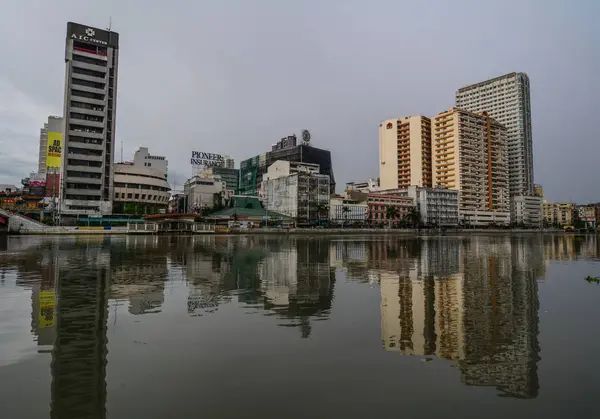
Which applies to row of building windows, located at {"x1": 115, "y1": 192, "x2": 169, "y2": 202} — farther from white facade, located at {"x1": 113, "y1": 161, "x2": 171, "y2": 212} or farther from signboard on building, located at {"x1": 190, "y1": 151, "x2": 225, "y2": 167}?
signboard on building, located at {"x1": 190, "y1": 151, "x2": 225, "y2": 167}

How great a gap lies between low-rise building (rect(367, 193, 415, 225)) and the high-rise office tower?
92.4 metres

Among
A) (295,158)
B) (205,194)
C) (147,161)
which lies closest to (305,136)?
(295,158)

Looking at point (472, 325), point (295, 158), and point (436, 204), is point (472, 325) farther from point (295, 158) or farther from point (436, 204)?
point (295, 158)

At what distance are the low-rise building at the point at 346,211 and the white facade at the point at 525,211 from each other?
320 ft

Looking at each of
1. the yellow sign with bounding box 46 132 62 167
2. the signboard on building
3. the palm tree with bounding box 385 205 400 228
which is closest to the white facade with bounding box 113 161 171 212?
the signboard on building

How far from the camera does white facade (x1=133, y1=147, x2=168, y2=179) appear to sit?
502 feet

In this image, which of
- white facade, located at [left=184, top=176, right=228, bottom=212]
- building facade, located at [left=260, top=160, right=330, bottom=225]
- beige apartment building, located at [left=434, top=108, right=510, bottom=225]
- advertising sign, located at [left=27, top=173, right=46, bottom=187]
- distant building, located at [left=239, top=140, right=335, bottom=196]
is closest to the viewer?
advertising sign, located at [left=27, top=173, right=46, bottom=187]

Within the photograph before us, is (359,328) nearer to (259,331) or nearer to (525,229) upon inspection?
(259,331)

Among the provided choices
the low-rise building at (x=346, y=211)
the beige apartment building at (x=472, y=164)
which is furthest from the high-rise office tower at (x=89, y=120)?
the beige apartment building at (x=472, y=164)

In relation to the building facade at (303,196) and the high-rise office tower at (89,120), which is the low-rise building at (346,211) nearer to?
the building facade at (303,196)

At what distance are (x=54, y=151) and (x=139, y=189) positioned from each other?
3349 cm

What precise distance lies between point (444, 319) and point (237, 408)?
24.5ft

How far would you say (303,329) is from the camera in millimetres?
10188

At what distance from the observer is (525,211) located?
19538 cm
